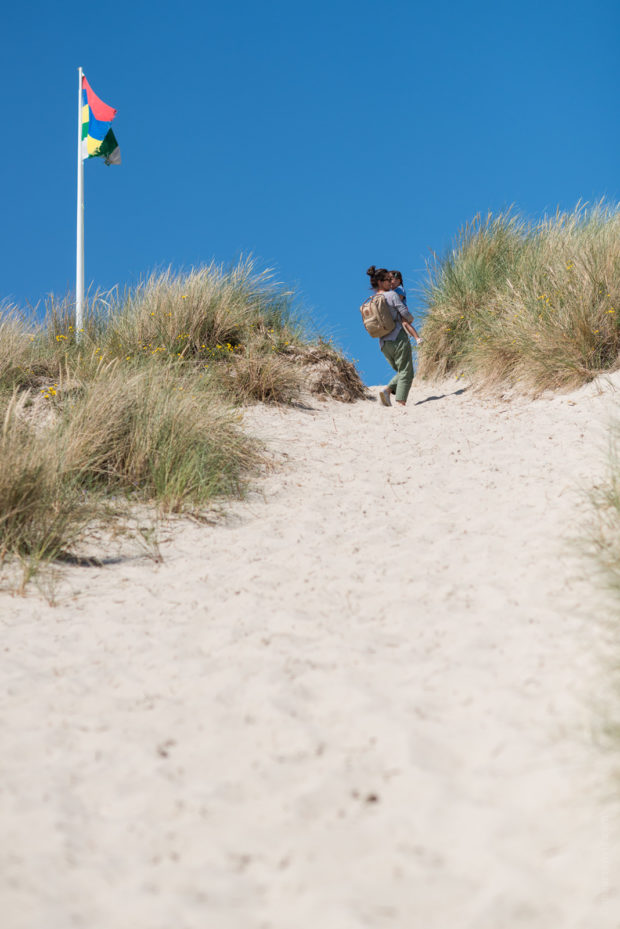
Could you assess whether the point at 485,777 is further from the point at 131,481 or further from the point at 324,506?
the point at 131,481

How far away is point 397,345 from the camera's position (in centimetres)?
909

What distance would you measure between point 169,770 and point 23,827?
46 cm

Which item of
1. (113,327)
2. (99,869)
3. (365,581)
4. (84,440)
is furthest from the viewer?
(113,327)

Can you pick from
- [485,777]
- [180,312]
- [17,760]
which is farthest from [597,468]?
[180,312]

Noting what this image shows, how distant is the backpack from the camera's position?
351 inches

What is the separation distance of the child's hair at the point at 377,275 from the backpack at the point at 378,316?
35 cm

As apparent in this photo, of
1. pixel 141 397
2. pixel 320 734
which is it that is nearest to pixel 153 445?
pixel 141 397

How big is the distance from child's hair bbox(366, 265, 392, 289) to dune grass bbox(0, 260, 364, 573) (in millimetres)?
1082

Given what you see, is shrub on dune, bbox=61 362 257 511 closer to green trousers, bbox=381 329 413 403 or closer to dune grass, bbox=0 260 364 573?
dune grass, bbox=0 260 364 573

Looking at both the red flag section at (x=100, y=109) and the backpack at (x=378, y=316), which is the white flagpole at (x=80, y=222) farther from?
the backpack at (x=378, y=316)

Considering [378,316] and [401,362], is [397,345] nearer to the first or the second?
[401,362]

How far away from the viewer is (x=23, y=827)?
7.27 feet

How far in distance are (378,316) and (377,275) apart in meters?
0.70

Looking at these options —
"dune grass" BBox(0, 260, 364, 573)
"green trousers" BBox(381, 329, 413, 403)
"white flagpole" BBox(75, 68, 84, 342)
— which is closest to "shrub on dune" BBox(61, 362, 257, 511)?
"dune grass" BBox(0, 260, 364, 573)
